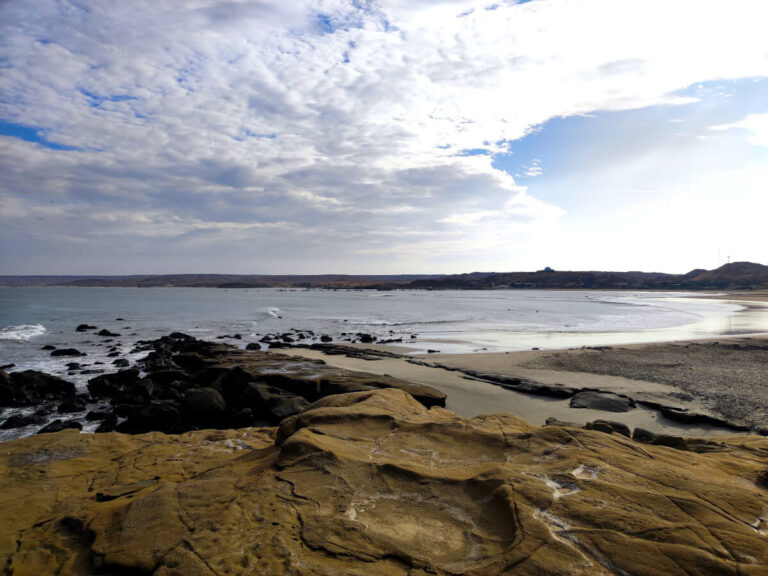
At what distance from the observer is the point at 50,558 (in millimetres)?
3725

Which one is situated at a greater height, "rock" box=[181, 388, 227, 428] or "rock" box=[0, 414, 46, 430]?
"rock" box=[181, 388, 227, 428]

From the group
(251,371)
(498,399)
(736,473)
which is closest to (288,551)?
(736,473)

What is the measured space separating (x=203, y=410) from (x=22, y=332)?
28.3 meters

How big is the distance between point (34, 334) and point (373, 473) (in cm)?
3440

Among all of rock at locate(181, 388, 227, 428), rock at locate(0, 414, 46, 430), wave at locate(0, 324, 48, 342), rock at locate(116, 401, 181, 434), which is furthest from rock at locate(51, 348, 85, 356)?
rock at locate(181, 388, 227, 428)

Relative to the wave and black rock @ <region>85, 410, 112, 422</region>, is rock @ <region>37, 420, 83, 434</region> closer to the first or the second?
black rock @ <region>85, 410, 112, 422</region>

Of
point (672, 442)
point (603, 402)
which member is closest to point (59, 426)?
point (672, 442)

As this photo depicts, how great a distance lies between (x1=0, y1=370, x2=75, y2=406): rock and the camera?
41.3ft

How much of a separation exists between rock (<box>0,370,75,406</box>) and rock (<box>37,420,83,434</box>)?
11.3 feet

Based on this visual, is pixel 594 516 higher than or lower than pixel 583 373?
higher

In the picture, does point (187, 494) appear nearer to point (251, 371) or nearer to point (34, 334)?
point (251, 371)

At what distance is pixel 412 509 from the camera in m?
3.79

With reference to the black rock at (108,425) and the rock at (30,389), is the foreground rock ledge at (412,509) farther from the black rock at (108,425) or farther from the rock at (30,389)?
the rock at (30,389)

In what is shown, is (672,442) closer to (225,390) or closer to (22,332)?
(225,390)
